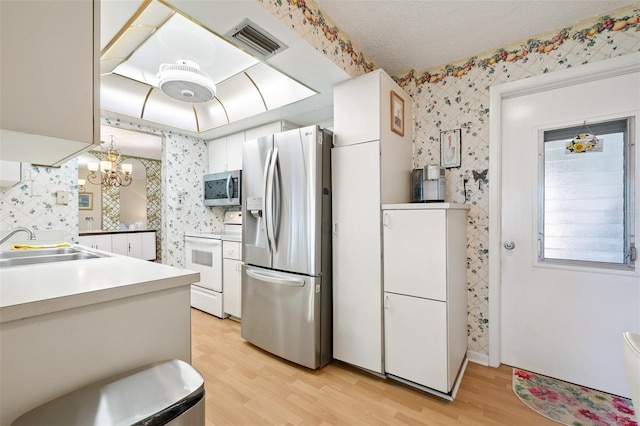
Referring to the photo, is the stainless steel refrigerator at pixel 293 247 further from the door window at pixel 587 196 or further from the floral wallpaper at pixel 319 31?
the door window at pixel 587 196

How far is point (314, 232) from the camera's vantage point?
1.96 meters

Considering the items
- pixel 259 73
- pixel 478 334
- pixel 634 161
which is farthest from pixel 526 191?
pixel 259 73

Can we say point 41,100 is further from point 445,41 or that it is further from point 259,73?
point 445,41

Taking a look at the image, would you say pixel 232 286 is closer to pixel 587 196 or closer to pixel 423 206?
pixel 423 206

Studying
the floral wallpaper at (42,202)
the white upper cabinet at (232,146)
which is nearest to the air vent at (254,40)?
the white upper cabinet at (232,146)

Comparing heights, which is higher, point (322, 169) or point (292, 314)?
point (322, 169)

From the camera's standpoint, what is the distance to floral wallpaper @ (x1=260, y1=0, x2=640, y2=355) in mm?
1722

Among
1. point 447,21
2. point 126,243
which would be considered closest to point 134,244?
point 126,243

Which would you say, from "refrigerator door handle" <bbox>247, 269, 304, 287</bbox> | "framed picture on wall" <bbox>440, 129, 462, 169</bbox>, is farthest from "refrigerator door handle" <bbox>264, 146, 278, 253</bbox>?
"framed picture on wall" <bbox>440, 129, 462, 169</bbox>

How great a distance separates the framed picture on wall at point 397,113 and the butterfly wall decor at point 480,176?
667 millimetres

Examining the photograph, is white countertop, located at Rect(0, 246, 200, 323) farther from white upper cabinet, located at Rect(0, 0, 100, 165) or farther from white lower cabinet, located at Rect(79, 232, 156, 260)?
white lower cabinet, located at Rect(79, 232, 156, 260)

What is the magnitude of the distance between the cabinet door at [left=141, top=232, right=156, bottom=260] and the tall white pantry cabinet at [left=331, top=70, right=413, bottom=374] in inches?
180

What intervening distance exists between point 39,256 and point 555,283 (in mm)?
3306

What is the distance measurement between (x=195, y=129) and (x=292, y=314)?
272 centimetres
